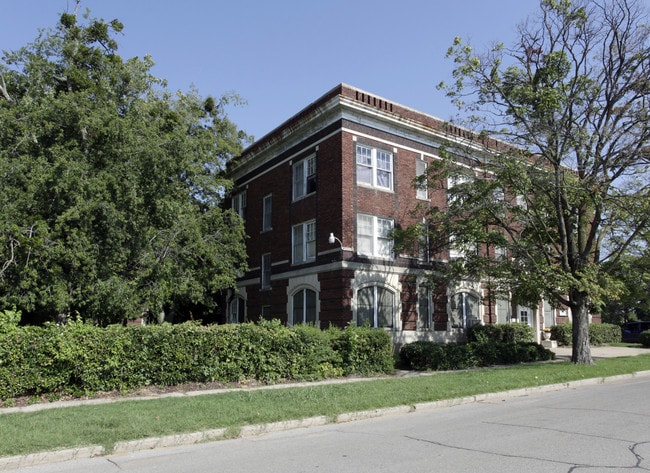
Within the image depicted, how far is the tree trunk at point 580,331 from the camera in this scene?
1823cm

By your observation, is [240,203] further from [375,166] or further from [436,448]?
[436,448]

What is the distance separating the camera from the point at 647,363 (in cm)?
1864

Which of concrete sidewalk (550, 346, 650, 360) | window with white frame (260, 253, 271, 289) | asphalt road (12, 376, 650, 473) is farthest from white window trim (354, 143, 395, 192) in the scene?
asphalt road (12, 376, 650, 473)

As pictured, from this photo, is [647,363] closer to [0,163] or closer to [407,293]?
[407,293]

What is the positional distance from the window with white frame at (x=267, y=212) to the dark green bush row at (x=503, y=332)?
11.2 m

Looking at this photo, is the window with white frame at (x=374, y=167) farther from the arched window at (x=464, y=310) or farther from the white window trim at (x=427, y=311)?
the arched window at (x=464, y=310)

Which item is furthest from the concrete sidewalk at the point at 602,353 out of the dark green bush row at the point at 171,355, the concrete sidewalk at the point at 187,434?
the concrete sidewalk at the point at 187,434

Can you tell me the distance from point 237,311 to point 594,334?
2172 cm

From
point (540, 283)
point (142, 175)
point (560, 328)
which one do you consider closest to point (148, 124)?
point (142, 175)

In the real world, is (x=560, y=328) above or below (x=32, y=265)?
below

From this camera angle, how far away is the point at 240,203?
30.1 m

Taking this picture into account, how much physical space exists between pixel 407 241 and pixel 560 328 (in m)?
15.5

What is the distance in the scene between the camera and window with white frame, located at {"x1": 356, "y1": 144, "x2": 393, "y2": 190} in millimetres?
22125

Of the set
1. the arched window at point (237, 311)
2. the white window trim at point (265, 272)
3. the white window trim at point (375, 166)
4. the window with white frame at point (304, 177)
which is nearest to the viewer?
the white window trim at point (375, 166)
